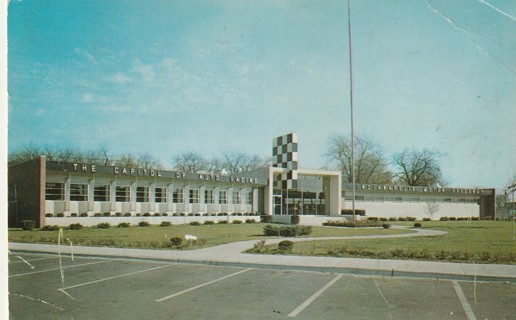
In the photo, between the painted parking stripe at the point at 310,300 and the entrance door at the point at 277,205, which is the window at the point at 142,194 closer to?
the entrance door at the point at 277,205

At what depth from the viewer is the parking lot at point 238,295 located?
6156mm

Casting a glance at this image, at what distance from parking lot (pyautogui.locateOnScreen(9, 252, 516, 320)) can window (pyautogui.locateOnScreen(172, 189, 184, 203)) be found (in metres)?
23.9

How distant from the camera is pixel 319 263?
420 inches

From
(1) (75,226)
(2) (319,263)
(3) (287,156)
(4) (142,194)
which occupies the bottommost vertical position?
(1) (75,226)

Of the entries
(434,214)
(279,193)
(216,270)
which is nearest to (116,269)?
(216,270)

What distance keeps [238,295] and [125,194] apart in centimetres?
2542

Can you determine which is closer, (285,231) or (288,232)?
(288,232)

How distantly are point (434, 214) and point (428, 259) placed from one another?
1725 inches

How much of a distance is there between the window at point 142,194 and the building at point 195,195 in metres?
0.02

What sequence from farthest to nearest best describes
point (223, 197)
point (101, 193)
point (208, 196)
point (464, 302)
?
point (223, 197), point (208, 196), point (101, 193), point (464, 302)

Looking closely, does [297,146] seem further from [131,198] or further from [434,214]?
[434,214]

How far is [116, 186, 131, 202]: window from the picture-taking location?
30484 mm

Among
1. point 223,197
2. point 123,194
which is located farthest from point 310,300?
point 223,197

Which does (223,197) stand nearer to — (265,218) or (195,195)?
(195,195)
